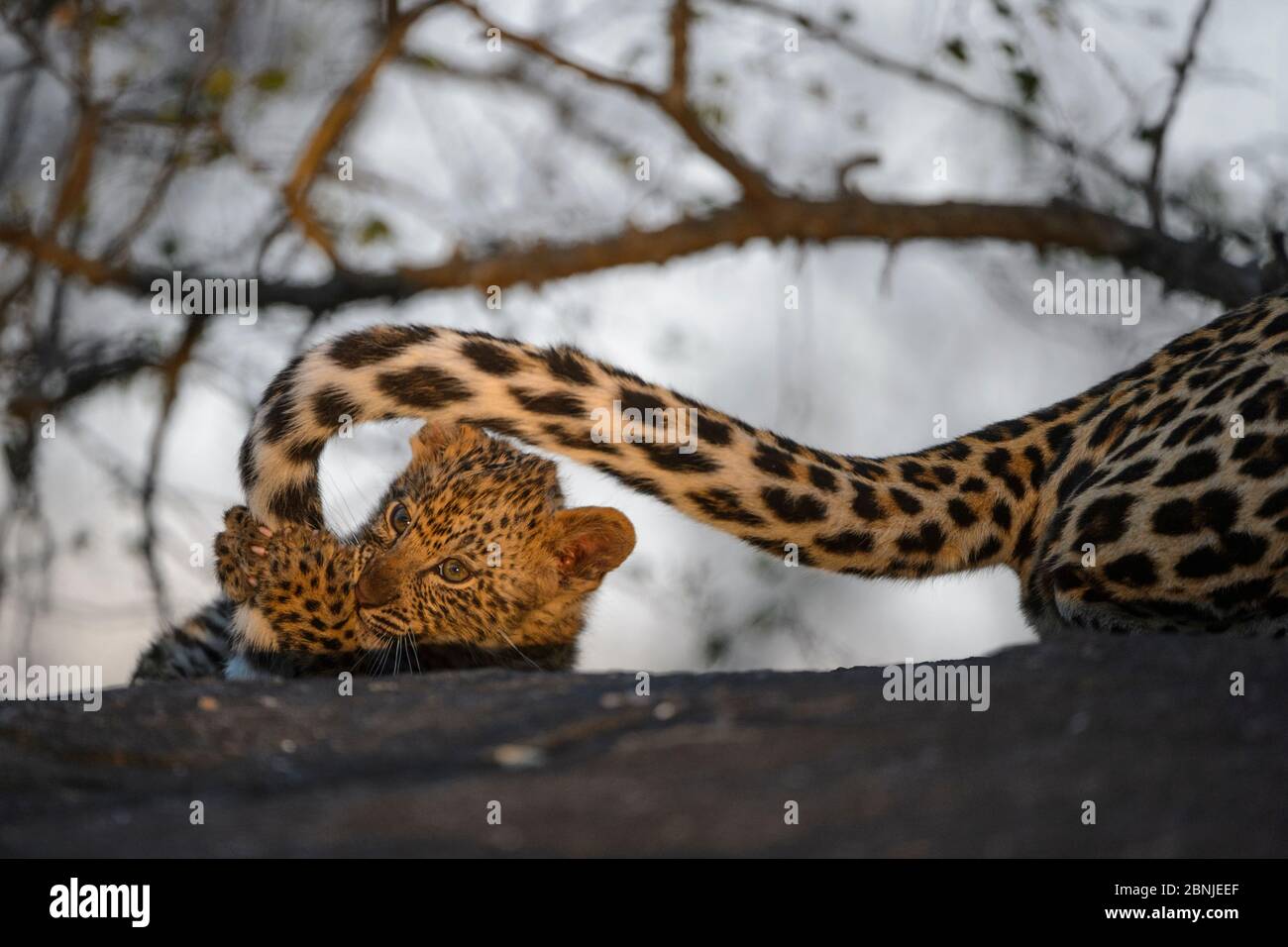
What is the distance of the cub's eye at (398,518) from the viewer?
20.1 feet

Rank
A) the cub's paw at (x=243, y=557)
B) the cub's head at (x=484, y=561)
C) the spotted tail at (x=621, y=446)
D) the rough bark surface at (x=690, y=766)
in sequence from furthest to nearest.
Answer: the cub's head at (x=484, y=561) < the cub's paw at (x=243, y=557) < the spotted tail at (x=621, y=446) < the rough bark surface at (x=690, y=766)

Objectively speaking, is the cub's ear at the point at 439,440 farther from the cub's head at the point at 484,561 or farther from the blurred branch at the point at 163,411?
the blurred branch at the point at 163,411

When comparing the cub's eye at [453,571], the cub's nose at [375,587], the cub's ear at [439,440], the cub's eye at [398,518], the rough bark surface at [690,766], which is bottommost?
the rough bark surface at [690,766]

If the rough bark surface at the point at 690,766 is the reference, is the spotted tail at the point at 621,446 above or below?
above

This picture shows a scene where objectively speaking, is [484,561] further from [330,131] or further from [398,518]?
[330,131]

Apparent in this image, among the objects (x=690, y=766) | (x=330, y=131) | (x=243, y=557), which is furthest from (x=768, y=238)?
(x=690, y=766)

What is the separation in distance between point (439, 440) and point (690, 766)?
3.53 metres

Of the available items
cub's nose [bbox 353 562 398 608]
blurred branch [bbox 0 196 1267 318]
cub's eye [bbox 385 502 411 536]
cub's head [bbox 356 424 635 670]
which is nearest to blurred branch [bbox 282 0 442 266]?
blurred branch [bbox 0 196 1267 318]

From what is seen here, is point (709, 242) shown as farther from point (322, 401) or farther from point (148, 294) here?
point (322, 401)

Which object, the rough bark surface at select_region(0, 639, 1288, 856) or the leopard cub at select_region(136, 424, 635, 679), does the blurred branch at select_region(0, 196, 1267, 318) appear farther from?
the rough bark surface at select_region(0, 639, 1288, 856)

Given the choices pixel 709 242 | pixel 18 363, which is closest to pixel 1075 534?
pixel 709 242

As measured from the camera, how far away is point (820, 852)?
2955 millimetres

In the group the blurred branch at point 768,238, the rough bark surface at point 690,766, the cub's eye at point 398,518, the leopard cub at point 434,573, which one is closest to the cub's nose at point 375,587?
the leopard cub at point 434,573

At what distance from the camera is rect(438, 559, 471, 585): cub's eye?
594 centimetres
